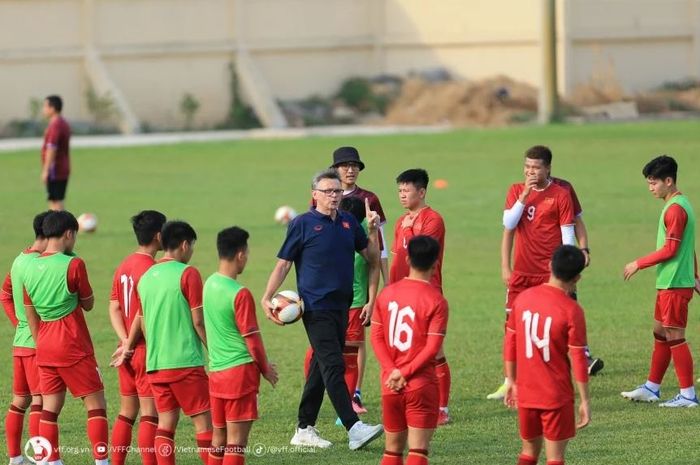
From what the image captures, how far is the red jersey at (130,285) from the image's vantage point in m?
9.71

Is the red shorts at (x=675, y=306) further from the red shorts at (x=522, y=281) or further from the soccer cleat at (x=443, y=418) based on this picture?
the soccer cleat at (x=443, y=418)

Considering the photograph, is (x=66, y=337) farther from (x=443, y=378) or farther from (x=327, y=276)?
(x=443, y=378)

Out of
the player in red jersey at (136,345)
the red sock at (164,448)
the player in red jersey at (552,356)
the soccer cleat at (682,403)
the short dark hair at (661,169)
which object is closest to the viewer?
the player in red jersey at (552,356)

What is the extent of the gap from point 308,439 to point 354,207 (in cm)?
203

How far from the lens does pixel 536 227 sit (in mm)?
12219

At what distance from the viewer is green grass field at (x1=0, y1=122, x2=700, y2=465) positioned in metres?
11.0

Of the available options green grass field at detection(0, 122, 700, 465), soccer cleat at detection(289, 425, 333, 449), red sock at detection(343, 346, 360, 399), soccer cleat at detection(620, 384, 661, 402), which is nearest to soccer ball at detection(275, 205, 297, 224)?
green grass field at detection(0, 122, 700, 465)

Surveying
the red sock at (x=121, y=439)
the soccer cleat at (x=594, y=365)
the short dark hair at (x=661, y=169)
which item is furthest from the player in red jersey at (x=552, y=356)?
the soccer cleat at (x=594, y=365)

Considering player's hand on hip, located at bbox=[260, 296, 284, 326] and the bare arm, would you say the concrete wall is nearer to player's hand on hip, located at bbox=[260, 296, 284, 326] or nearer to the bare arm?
the bare arm

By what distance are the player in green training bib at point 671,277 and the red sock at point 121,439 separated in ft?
14.7

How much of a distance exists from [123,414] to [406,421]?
7.51 feet

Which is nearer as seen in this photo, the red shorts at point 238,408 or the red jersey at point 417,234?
the red shorts at point 238,408

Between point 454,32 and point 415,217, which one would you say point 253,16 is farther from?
point 415,217

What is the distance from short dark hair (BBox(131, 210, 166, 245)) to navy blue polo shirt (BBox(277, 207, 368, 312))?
1170mm
